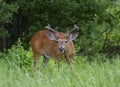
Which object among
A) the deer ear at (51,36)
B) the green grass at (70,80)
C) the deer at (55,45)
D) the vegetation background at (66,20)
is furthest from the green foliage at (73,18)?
the green grass at (70,80)

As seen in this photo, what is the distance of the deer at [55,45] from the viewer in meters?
11.5

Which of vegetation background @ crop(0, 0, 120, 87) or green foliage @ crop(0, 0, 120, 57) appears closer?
vegetation background @ crop(0, 0, 120, 87)

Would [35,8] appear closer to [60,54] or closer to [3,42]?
[3,42]

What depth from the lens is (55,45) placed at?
12.4 metres

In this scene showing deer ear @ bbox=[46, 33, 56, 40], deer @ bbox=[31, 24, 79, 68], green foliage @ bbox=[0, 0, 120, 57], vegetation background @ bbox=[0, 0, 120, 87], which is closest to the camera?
deer @ bbox=[31, 24, 79, 68]

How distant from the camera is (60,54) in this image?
1165 centimetres

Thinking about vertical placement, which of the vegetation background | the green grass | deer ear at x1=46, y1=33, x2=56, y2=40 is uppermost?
the green grass

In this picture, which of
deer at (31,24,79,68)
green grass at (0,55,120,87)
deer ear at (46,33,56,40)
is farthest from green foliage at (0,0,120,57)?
green grass at (0,55,120,87)

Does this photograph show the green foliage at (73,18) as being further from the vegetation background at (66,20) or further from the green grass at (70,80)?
the green grass at (70,80)

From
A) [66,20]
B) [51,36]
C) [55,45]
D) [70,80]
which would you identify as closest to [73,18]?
[66,20]

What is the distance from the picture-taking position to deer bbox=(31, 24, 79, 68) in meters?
11.5

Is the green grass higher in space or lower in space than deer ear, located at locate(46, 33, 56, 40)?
higher

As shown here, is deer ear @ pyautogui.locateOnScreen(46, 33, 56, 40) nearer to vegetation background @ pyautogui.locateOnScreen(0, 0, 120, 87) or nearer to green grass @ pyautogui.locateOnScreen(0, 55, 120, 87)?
vegetation background @ pyautogui.locateOnScreen(0, 0, 120, 87)

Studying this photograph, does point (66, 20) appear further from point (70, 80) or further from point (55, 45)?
point (70, 80)
